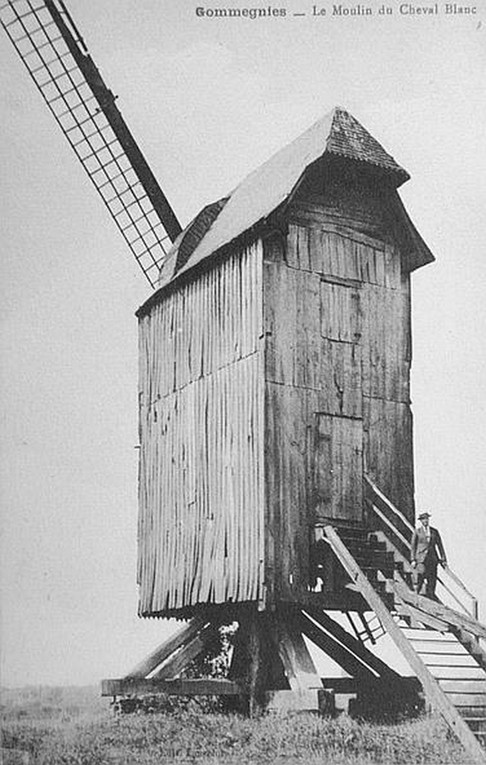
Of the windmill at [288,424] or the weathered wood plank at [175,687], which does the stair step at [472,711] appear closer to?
the windmill at [288,424]

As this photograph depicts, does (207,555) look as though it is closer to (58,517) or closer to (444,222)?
(58,517)

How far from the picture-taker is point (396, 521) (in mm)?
13000

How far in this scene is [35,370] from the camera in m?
12.7

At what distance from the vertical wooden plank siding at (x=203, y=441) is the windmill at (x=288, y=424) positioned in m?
0.02

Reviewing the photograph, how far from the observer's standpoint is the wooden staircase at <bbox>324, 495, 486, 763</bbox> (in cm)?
1102

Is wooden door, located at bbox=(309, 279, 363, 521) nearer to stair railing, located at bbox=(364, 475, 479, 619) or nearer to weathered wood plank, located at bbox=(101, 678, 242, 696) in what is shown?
stair railing, located at bbox=(364, 475, 479, 619)

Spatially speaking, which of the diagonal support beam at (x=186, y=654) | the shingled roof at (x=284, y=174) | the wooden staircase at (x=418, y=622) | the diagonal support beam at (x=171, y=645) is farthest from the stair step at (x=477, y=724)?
the shingled roof at (x=284, y=174)

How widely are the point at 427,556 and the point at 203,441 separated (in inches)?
94.2

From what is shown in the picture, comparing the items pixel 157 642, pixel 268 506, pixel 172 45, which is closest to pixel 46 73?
pixel 172 45

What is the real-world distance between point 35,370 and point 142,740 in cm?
336

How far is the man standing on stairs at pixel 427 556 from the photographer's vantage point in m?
12.5

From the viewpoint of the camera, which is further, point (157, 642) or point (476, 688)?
point (157, 642)

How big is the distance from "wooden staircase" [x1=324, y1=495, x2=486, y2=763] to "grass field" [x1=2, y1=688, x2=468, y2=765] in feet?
1.50

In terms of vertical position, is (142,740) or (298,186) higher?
(298,186)
